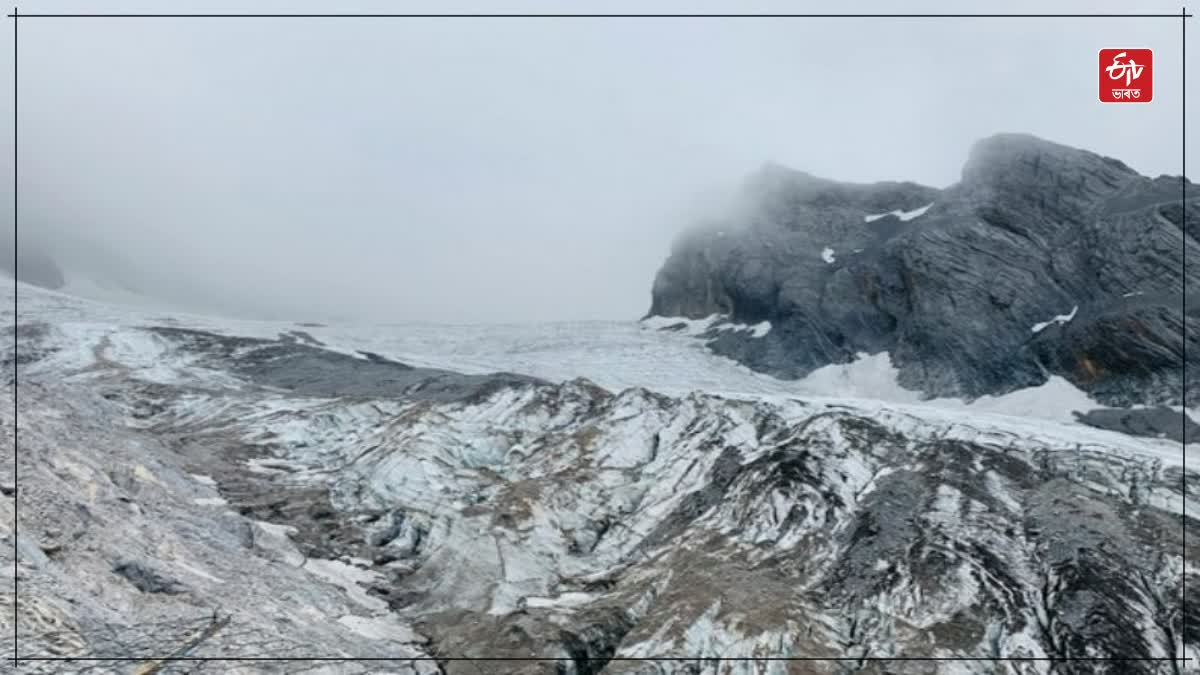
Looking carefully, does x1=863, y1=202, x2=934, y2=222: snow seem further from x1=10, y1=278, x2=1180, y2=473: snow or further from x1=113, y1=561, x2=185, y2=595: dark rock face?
x1=113, y1=561, x2=185, y2=595: dark rock face

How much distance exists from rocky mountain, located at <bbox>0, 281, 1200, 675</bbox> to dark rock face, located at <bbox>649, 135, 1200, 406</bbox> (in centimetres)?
1823

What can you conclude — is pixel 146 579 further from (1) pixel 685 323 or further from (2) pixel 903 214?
(2) pixel 903 214

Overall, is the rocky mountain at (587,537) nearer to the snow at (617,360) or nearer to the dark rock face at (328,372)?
the snow at (617,360)

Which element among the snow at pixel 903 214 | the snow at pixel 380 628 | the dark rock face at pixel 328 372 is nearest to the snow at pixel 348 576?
the snow at pixel 380 628

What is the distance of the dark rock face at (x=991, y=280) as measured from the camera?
62844mm

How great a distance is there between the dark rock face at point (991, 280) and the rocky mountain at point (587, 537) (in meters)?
18.2

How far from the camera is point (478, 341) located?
305ft

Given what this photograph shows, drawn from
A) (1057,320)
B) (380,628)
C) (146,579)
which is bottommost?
(380,628)

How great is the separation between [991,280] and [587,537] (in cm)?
5740

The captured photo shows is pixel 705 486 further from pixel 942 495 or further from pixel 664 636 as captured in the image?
pixel 664 636

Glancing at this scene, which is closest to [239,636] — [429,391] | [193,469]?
[193,469]

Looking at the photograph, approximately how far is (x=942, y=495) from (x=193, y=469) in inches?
1334

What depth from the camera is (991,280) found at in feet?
250

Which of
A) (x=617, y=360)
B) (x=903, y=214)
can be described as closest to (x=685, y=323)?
(x=617, y=360)
